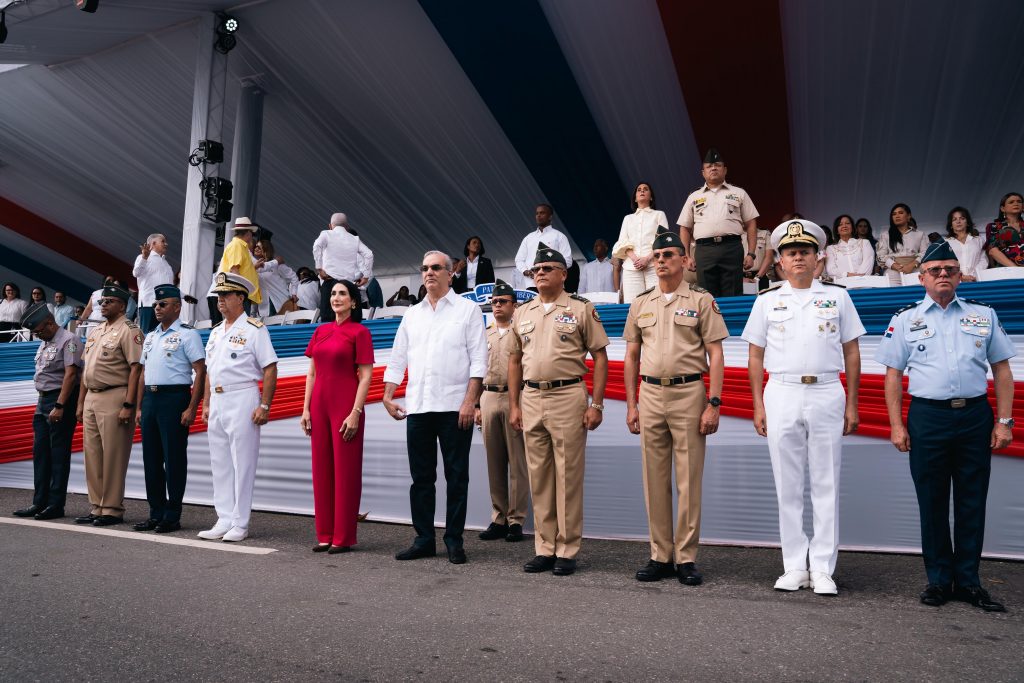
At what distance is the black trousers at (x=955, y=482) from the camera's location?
3256 millimetres

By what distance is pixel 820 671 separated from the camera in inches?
91.7

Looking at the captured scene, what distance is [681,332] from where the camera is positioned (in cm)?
380

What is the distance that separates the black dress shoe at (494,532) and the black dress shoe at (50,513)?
10.6 ft

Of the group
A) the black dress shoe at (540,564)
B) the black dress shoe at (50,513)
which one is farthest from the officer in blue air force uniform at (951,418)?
the black dress shoe at (50,513)

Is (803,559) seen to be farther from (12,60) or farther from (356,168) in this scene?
(12,60)

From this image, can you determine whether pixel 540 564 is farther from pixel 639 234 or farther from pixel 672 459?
pixel 639 234

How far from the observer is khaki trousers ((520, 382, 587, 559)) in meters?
3.92

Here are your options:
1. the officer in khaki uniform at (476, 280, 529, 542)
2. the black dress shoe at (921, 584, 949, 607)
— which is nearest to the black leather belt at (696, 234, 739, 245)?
the officer in khaki uniform at (476, 280, 529, 542)

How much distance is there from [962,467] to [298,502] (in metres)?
4.48

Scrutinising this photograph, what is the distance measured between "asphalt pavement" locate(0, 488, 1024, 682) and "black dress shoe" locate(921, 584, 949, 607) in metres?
0.05

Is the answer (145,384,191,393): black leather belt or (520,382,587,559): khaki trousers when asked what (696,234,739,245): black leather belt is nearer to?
(520,382,587,559): khaki trousers

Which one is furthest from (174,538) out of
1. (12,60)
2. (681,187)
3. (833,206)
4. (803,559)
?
(12,60)

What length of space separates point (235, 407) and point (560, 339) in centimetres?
222

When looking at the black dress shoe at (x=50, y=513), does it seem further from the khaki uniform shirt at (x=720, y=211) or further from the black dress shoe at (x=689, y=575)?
the khaki uniform shirt at (x=720, y=211)
